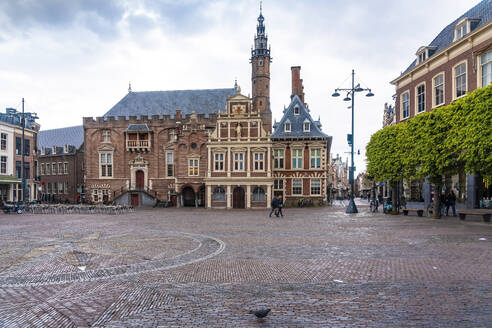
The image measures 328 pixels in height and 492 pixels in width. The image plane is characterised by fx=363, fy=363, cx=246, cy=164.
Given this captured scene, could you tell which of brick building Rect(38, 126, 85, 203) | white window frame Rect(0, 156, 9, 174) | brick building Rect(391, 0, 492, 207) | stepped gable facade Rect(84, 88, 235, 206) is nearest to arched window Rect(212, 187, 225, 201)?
stepped gable facade Rect(84, 88, 235, 206)

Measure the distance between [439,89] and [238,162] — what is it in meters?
21.7

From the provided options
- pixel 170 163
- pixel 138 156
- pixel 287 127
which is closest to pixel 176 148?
pixel 170 163

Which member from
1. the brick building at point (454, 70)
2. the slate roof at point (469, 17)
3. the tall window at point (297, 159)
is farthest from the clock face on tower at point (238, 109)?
the slate roof at point (469, 17)

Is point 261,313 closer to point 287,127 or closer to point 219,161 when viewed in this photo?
point 219,161

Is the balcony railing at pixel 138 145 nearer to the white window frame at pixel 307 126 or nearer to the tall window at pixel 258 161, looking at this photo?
the tall window at pixel 258 161

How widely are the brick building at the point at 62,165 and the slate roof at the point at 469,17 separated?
167 ft

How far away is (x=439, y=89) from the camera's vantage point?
2866 centimetres

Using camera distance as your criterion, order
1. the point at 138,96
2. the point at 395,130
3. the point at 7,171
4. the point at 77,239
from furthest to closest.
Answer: the point at 138,96 < the point at 7,171 < the point at 395,130 < the point at 77,239

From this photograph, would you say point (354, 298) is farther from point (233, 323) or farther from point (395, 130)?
point (395, 130)

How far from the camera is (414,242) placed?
13.3 meters

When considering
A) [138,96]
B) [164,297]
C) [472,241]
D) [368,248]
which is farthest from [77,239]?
[138,96]

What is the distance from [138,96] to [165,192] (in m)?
16.0

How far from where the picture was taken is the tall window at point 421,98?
30922 millimetres

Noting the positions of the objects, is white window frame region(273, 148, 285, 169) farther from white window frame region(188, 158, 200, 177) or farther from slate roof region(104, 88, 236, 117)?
slate roof region(104, 88, 236, 117)
